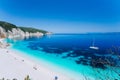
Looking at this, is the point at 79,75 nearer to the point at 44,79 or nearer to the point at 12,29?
the point at 44,79

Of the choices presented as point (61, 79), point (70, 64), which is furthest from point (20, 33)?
point (61, 79)

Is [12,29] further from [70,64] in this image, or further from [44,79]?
[44,79]

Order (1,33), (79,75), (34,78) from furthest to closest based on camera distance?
1. (1,33)
2. (79,75)
3. (34,78)

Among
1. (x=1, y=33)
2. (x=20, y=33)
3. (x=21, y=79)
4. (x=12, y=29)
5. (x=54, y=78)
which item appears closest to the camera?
(x=21, y=79)

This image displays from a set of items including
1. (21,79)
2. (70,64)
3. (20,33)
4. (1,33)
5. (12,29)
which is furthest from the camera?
(20,33)

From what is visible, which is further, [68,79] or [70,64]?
[70,64]

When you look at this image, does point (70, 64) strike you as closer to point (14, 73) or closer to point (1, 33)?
point (14, 73)

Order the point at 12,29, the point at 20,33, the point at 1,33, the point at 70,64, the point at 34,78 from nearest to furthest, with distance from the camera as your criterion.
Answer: the point at 34,78, the point at 70,64, the point at 1,33, the point at 12,29, the point at 20,33

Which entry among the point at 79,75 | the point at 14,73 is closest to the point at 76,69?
the point at 79,75

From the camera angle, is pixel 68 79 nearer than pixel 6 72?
No
